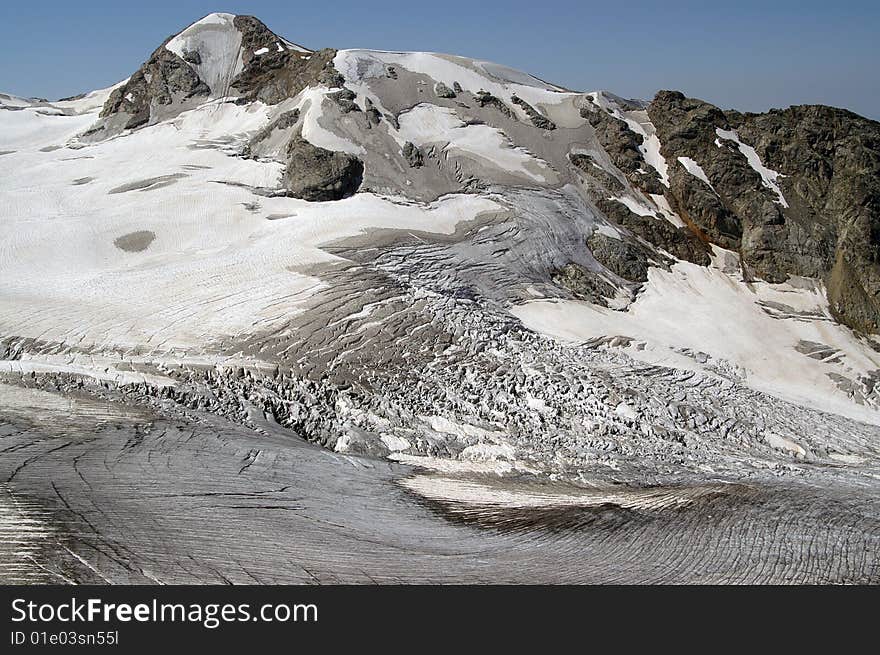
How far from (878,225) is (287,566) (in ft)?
98.0

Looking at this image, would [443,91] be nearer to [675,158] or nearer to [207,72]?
[675,158]

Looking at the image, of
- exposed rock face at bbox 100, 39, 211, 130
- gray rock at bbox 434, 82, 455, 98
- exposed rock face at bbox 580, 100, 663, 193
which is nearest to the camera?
exposed rock face at bbox 580, 100, 663, 193

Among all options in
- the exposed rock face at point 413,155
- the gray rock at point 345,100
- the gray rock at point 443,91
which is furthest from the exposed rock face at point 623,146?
the gray rock at point 345,100

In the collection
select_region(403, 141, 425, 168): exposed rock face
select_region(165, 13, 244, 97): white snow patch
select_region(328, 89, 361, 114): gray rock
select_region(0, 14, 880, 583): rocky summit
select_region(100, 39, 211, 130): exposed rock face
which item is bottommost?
select_region(0, 14, 880, 583): rocky summit

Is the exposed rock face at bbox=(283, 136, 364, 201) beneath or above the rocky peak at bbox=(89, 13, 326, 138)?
beneath

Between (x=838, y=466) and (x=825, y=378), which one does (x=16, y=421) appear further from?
(x=825, y=378)

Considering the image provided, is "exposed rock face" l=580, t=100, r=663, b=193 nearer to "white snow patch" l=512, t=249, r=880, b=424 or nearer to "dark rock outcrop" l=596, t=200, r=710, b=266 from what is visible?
"dark rock outcrop" l=596, t=200, r=710, b=266

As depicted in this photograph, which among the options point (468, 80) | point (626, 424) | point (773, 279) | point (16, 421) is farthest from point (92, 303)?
point (773, 279)

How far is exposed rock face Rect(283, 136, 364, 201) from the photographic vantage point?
24875 millimetres

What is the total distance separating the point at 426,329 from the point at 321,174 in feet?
32.2

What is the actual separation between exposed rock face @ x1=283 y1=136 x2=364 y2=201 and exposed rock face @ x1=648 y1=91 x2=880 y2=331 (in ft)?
45.5

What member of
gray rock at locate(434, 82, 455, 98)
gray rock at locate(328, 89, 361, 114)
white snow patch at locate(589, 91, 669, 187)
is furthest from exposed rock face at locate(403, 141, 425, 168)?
white snow patch at locate(589, 91, 669, 187)

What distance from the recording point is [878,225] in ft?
95.0

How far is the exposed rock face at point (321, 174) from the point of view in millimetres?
24875
